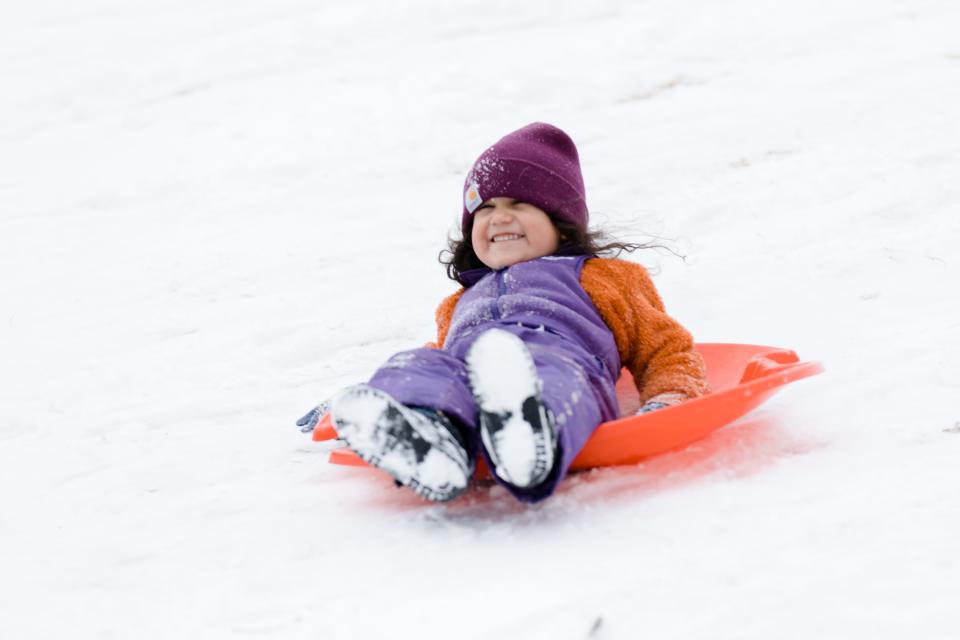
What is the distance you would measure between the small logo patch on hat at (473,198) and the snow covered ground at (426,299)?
76 centimetres

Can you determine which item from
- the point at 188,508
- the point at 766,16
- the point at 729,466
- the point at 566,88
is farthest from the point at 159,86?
the point at 729,466

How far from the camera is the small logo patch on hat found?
125 inches

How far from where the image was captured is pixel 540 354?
2.42m

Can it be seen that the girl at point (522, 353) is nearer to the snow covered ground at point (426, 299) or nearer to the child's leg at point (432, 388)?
the child's leg at point (432, 388)

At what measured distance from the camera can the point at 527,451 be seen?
207 cm

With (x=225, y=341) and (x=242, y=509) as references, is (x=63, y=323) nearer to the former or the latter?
(x=225, y=341)

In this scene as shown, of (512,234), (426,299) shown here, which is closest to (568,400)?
(512,234)

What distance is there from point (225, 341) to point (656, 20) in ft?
15.0

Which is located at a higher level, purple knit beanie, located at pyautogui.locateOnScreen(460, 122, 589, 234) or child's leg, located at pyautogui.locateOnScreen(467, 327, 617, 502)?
purple knit beanie, located at pyautogui.locateOnScreen(460, 122, 589, 234)

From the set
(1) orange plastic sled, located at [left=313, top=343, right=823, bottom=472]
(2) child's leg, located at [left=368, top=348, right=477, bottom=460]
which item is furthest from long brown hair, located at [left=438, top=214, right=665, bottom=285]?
(2) child's leg, located at [left=368, top=348, right=477, bottom=460]

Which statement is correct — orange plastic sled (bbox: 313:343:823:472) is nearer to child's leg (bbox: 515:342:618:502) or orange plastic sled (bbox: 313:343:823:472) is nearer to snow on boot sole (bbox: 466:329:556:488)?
child's leg (bbox: 515:342:618:502)

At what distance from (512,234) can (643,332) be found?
497mm

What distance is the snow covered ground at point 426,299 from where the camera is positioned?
1.95m

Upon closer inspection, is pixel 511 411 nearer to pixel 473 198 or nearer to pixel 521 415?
pixel 521 415
